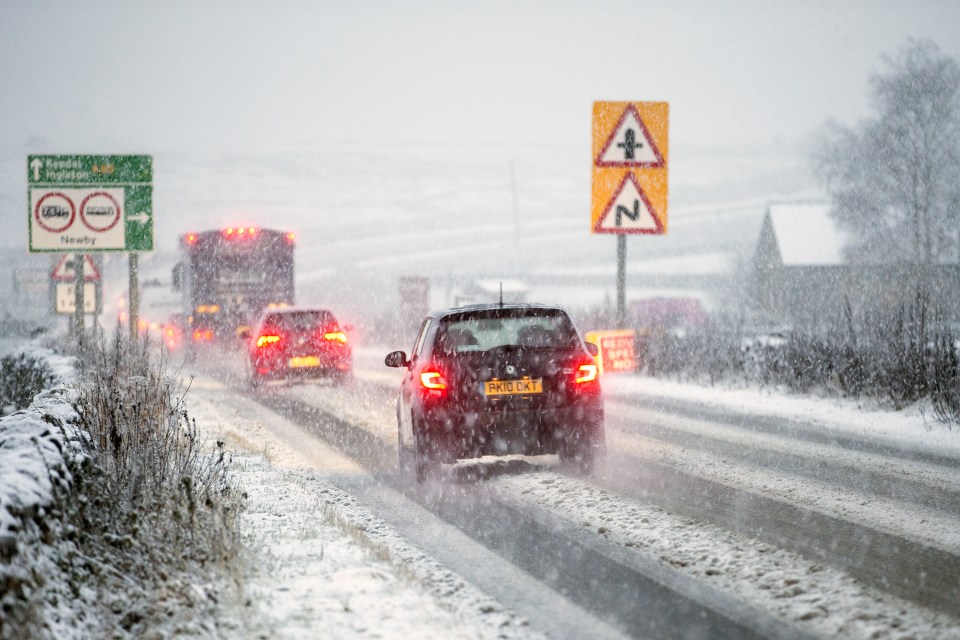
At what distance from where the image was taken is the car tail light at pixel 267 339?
18.9 meters

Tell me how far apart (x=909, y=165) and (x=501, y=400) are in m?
38.0

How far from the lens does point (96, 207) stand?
16.6 meters

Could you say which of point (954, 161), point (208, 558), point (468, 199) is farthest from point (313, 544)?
point (468, 199)

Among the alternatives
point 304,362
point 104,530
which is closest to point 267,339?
point 304,362

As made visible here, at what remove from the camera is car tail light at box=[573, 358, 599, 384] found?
28.0 ft

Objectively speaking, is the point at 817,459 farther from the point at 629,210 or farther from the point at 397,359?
the point at 629,210

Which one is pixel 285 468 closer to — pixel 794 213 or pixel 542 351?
pixel 542 351

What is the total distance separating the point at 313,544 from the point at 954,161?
40.6m

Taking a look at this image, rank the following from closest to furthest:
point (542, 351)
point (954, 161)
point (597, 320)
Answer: point (542, 351) → point (597, 320) → point (954, 161)

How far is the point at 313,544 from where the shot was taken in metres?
6.11

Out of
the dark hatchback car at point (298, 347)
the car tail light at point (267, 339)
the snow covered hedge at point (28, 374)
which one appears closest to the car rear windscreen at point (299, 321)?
the dark hatchback car at point (298, 347)

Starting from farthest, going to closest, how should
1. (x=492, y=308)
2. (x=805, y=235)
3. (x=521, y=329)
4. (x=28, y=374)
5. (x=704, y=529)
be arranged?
(x=805, y=235) < (x=28, y=374) < (x=521, y=329) < (x=492, y=308) < (x=704, y=529)

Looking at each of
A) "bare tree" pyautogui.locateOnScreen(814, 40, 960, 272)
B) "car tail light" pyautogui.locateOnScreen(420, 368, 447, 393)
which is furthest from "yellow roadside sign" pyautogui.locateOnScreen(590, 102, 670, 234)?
"bare tree" pyautogui.locateOnScreen(814, 40, 960, 272)

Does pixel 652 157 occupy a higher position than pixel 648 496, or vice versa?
pixel 652 157
